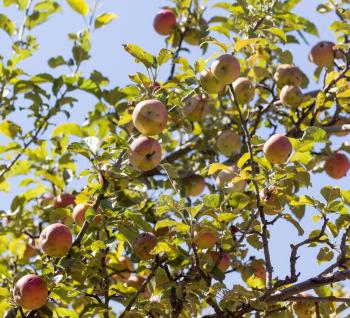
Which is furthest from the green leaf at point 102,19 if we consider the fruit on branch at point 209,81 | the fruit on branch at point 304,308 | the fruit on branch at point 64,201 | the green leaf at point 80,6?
the fruit on branch at point 304,308

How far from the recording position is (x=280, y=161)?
7.98 feet

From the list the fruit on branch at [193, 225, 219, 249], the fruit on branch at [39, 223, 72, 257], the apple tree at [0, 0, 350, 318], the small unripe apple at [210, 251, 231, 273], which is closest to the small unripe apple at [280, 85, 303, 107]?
the apple tree at [0, 0, 350, 318]

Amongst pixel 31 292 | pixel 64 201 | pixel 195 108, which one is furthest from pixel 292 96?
pixel 31 292

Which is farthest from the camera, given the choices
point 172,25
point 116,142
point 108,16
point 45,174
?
point 172,25

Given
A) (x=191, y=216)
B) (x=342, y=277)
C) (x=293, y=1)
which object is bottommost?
(x=342, y=277)

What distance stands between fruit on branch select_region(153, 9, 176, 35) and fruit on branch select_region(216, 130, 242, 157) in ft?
3.33

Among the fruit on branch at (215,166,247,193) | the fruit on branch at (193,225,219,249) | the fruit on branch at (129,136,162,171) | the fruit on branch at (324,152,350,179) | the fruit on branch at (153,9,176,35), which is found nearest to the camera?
the fruit on branch at (193,225,219,249)

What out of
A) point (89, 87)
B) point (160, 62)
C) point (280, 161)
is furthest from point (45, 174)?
point (280, 161)

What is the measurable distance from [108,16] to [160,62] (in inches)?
60.6

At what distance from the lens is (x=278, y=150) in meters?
2.43

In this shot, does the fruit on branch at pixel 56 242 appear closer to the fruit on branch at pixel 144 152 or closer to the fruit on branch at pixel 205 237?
the fruit on branch at pixel 144 152

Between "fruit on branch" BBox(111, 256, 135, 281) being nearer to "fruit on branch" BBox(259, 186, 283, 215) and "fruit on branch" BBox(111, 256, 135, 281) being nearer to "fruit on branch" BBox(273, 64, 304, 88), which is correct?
"fruit on branch" BBox(259, 186, 283, 215)

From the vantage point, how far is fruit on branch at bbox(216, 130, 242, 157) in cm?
369

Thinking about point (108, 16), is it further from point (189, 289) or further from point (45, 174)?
point (189, 289)
